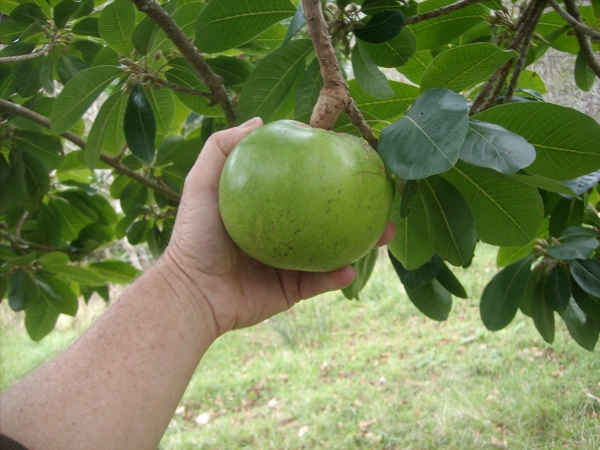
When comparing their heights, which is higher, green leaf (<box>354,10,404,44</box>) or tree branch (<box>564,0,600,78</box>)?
green leaf (<box>354,10,404,44</box>)

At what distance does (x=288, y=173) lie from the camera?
84 centimetres

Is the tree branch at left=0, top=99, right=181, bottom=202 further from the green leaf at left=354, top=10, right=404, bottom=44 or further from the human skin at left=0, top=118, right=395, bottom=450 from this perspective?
the green leaf at left=354, top=10, right=404, bottom=44

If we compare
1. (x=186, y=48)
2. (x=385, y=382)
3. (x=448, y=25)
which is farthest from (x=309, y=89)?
(x=385, y=382)

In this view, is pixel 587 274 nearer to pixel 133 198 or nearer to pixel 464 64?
pixel 464 64

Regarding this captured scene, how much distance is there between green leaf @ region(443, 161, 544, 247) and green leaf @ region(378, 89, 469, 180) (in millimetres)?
200

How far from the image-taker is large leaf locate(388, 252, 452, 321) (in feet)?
Result: 5.43

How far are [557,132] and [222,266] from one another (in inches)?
32.2

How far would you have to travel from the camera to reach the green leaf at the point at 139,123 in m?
1.56

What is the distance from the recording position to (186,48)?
136 cm

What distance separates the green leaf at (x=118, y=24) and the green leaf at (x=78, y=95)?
10cm

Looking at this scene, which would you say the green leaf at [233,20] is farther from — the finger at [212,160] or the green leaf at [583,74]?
the green leaf at [583,74]

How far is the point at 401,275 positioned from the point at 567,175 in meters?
0.60

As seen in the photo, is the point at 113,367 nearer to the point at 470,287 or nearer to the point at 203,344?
the point at 203,344

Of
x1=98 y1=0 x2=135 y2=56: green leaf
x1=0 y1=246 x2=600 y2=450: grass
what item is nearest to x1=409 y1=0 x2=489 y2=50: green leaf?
x1=98 y1=0 x2=135 y2=56: green leaf
